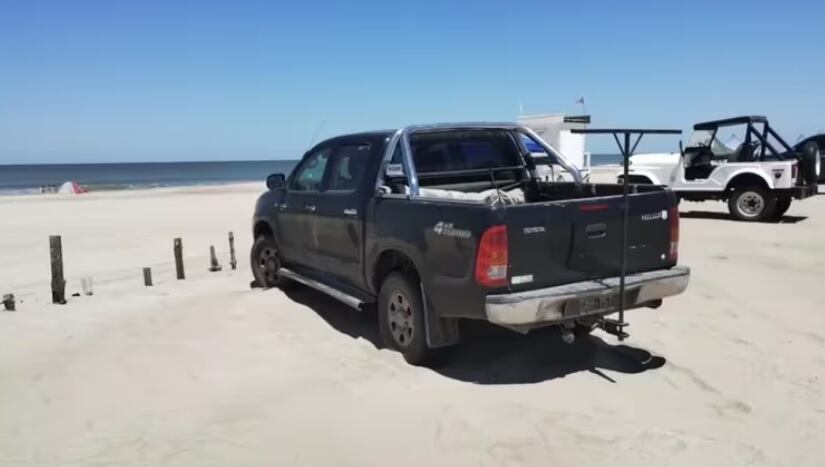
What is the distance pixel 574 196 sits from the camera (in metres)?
5.91

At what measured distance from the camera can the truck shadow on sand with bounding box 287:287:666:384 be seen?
491cm

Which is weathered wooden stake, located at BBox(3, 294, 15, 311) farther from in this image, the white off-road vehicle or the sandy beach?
the white off-road vehicle

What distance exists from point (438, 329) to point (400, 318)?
1.64 feet

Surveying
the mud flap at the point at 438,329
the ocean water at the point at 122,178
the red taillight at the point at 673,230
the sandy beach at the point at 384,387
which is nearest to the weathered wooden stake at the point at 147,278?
the sandy beach at the point at 384,387

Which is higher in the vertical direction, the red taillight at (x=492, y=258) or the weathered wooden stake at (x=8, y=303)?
the red taillight at (x=492, y=258)

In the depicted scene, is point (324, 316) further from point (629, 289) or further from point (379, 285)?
point (629, 289)

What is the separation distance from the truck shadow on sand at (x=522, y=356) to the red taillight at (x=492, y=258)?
0.90 metres

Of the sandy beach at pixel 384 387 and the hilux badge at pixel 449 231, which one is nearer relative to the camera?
the sandy beach at pixel 384 387

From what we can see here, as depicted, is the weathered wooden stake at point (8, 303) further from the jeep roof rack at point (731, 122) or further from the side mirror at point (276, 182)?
the jeep roof rack at point (731, 122)

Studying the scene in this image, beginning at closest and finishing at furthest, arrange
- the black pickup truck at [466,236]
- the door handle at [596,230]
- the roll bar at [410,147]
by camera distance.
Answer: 1. the black pickup truck at [466,236]
2. the door handle at [596,230]
3. the roll bar at [410,147]

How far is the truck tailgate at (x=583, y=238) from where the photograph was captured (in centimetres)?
435

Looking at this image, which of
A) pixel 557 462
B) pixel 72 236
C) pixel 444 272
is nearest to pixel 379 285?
pixel 444 272

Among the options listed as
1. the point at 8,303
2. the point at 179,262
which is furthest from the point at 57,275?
the point at 179,262

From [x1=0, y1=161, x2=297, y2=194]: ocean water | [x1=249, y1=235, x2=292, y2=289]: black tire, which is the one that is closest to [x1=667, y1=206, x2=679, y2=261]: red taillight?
[x1=249, y1=235, x2=292, y2=289]: black tire
